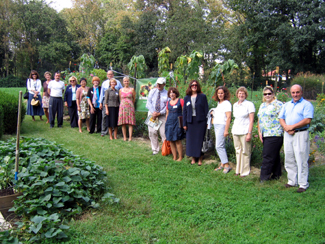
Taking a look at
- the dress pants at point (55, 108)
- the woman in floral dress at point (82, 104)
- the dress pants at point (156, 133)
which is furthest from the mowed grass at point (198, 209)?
the dress pants at point (55, 108)

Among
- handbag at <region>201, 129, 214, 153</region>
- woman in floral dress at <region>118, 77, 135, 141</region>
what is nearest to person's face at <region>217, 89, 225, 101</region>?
handbag at <region>201, 129, 214, 153</region>

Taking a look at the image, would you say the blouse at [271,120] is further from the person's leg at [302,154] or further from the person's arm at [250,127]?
the person's leg at [302,154]

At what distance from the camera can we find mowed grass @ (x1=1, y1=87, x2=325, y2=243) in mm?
3475

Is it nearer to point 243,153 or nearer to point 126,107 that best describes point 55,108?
point 126,107

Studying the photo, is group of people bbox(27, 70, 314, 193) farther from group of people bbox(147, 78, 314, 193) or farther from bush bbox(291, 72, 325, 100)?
bush bbox(291, 72, 325, 100)

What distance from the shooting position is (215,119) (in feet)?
20.4

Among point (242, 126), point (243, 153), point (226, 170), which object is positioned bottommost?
point (226, 170)

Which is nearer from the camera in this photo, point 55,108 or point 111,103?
point 111,103

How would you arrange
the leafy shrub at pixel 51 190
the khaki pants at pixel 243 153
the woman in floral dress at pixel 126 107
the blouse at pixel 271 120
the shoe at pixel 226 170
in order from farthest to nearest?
the woman in floral dress at pixel 126 107 → the shoe at pixel 226 170 → the khaki pants at pixel 243 153 → the blouse at pixel 271 120 → the leafy shrub at pixel 51 190

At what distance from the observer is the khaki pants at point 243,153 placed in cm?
565

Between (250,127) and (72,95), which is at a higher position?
(72,95)

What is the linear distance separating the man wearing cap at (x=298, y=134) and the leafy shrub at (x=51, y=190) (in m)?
3.05

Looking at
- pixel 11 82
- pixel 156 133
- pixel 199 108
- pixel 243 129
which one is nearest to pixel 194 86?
pixel 199 108

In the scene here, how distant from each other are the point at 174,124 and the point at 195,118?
59 cm
